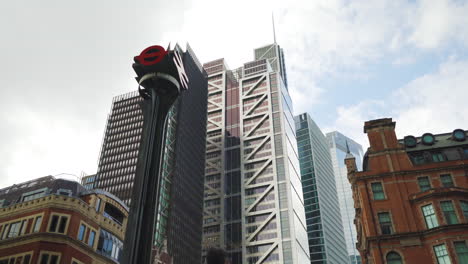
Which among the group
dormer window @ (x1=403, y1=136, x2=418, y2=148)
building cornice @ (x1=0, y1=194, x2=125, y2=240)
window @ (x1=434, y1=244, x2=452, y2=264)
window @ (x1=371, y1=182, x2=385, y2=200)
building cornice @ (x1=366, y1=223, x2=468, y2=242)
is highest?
dormer window @ (x1=403, y1=136, x2=418, y2=148)

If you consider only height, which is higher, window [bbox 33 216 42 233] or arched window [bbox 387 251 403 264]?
window [bbox 33 216 42 233]

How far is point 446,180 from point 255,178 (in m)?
122

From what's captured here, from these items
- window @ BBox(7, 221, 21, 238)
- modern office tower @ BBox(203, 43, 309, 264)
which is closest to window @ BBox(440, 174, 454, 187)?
window @ BBox(7, 221, 21, 238)

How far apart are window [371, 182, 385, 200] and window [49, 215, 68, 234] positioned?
34087mm

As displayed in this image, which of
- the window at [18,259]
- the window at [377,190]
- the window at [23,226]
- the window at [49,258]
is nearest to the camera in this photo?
the window at [49,258]

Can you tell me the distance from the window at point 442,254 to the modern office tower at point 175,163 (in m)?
96.5

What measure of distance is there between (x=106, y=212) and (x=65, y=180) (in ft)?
19.8

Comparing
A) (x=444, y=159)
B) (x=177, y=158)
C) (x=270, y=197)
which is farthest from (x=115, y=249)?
(x=270, y=197)

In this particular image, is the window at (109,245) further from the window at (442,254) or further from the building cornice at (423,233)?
the window at (442,254)

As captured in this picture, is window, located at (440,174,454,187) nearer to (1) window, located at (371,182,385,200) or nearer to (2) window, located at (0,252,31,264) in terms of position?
(1) window, located at (371,182,385,200)

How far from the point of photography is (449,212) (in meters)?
44.2

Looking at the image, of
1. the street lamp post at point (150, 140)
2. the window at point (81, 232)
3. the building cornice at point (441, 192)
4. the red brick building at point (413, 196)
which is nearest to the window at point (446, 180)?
the red brick building at point (413, 196)

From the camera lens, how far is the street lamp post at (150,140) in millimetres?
37438

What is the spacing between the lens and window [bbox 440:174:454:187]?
158 feet
